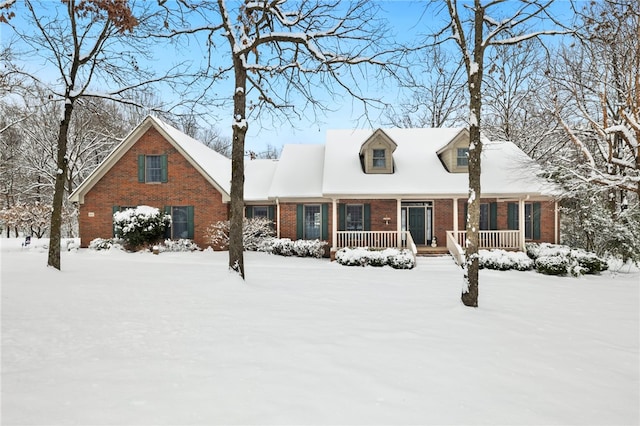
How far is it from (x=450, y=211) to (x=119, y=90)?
15.1 m

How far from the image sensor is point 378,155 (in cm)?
1784

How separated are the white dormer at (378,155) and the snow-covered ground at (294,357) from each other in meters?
10.2

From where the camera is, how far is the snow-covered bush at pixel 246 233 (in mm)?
17348

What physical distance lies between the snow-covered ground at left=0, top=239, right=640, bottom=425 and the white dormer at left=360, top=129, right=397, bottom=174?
1015 centimetres

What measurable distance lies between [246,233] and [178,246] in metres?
3.41

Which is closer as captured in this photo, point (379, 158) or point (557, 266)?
point (557, 266)

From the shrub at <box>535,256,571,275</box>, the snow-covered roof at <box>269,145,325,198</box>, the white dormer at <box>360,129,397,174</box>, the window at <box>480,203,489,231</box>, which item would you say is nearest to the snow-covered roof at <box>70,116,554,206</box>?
the snow-covered roof at <box>269,145,325,198</box>

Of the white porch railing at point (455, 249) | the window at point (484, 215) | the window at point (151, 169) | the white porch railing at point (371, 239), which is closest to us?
the white porch railing at point (455, 249)

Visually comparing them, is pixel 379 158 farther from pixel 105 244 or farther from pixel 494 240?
pixel 105 244

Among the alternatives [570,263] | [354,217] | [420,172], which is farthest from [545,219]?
[354,217]

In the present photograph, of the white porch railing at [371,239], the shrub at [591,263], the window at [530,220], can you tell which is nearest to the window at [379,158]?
the white porch railing at [371,239]

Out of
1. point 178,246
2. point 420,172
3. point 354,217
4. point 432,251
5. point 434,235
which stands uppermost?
point 420,172

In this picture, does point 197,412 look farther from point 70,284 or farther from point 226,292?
point 70,284

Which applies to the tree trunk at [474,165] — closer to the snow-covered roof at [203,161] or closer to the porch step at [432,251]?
the porch step at [432,251]
